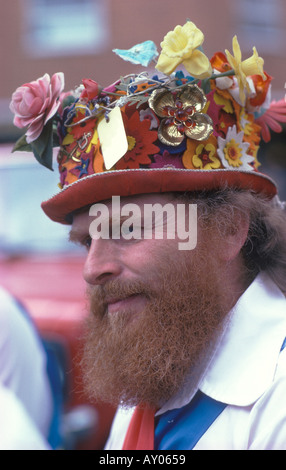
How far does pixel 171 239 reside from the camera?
6.35 feet

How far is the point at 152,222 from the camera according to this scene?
75.9 inches

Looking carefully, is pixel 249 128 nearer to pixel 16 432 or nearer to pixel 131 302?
pixel 131 302

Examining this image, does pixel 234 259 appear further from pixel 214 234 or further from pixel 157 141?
pixel 157 141

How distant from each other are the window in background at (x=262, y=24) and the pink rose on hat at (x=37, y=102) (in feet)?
36.4

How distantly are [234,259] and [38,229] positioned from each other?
2.81 meters

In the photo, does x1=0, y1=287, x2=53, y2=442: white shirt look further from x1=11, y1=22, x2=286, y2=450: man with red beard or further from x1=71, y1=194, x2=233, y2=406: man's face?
x1=71, y1=194, x2=233, y2=406: man's face

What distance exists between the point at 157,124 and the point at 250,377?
91 cm

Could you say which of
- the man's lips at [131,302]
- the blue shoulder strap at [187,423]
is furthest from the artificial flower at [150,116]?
the blue shoulder strap at [187,423]

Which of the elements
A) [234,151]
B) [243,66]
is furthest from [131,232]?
[243,66]

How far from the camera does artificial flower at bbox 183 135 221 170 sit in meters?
1.93

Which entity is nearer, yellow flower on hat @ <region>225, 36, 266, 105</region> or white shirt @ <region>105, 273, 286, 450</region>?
white shirt @ <region>105, 273, 286, 450</region>

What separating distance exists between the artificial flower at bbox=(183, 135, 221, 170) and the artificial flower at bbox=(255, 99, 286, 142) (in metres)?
0.39

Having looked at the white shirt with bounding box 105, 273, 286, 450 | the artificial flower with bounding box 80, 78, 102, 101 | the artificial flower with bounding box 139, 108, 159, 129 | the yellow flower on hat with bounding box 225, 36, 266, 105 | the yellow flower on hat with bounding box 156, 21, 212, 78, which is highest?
the yellow flower on hat with bounding box 156, 21, 212, 78

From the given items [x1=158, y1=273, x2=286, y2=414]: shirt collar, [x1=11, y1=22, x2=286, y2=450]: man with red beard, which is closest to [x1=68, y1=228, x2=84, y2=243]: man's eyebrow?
[x1=11, y1=22, x2=286, y2=450]: man with red beard
